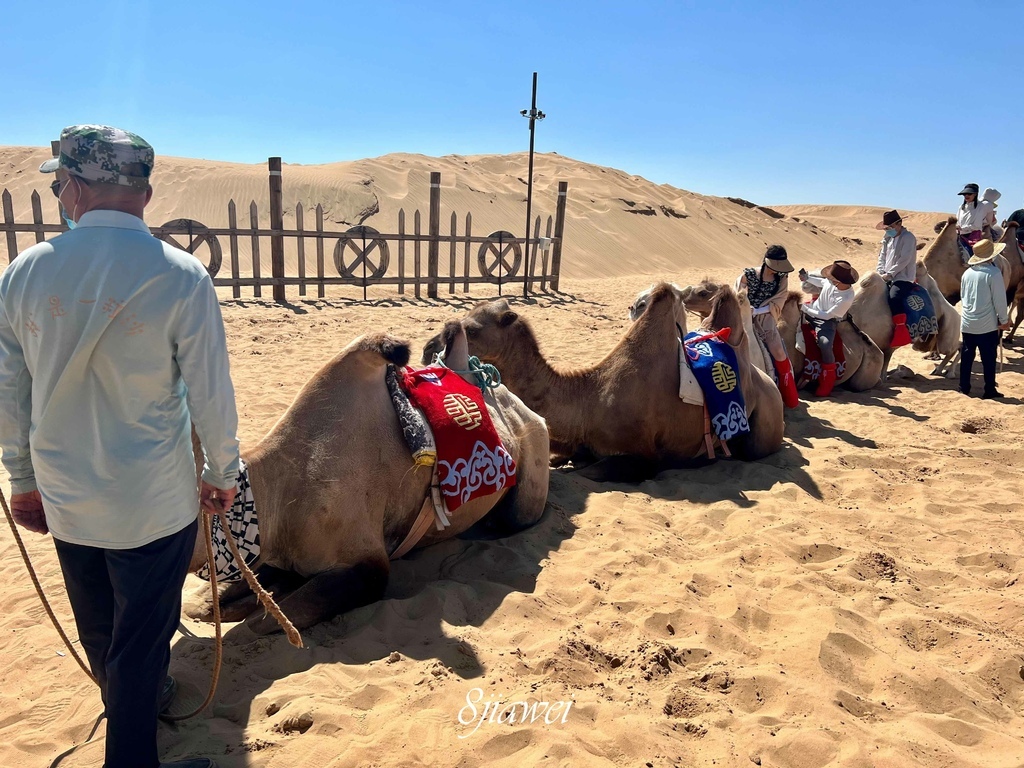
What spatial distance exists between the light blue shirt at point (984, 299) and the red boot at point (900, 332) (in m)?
0.75

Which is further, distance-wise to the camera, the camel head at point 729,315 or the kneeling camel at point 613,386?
the camel head at point 729,315

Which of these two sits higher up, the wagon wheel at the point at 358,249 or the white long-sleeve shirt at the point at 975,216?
the white long-sleeve shirt at the point at 975,216

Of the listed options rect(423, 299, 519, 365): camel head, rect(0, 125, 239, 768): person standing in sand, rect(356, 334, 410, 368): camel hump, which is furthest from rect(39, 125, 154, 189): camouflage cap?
rect(423, 299, 519, 365): camel head

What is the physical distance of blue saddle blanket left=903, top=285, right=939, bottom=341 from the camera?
30.7 feet

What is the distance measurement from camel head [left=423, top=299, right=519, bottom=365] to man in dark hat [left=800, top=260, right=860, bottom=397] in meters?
4.48

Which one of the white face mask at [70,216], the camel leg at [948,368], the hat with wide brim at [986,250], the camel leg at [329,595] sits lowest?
the camel leg at [329,595]

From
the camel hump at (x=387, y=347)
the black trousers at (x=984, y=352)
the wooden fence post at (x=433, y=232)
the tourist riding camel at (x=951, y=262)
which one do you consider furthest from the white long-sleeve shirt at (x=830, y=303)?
the wooden fence post at (x=433, y=232)

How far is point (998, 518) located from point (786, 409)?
300 cm

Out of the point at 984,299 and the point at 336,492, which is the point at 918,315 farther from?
the point at 336,492

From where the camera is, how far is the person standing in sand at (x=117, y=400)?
2.03m

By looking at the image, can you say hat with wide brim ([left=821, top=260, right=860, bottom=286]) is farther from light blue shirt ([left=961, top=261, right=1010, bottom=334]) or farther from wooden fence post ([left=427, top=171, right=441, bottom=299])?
wooden fence post ([left=427, top=171, right=441, bottom=299])

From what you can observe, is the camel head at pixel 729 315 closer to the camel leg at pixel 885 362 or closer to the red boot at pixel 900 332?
the red boot at pixel 900 332

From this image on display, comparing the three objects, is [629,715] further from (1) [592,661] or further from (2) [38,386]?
(2) [38,386]

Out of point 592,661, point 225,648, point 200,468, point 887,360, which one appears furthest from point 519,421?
point 887,360
